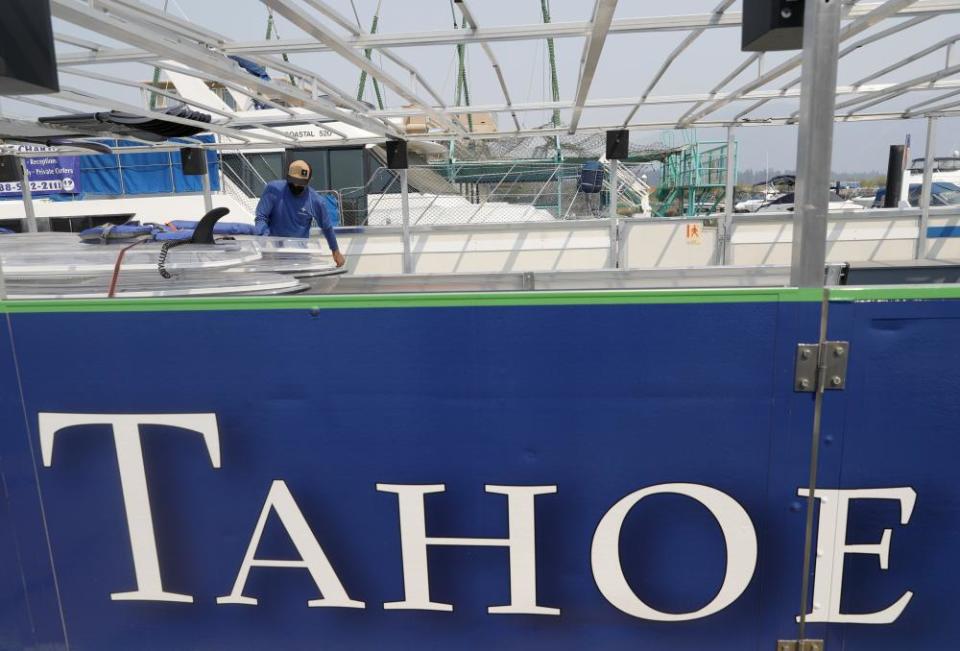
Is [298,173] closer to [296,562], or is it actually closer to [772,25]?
[296,562]

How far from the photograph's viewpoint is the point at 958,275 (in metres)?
5.54

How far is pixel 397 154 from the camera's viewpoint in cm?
795

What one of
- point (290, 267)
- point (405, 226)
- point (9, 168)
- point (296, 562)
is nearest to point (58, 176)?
point (9, 168)

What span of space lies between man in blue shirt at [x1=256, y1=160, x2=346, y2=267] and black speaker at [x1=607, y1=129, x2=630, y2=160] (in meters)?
4.17

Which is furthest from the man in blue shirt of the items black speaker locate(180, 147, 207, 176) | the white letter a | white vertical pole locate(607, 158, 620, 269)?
white vertical pole locate(607, 158, 620, 269)

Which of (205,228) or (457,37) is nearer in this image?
(205,228)

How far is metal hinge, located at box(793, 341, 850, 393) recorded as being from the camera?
59.6 inches

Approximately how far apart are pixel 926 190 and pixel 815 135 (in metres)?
8.39

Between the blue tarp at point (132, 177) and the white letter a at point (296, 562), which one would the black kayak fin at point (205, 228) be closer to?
the white letter a at point (296, 562)

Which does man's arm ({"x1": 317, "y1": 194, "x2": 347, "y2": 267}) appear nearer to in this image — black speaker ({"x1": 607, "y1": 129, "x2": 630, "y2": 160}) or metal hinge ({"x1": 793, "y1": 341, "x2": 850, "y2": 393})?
black speaker ({"x1": 607, "y1": 129, "x2": 630, "y2": 160})

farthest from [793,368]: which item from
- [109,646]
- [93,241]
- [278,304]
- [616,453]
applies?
[93,241]

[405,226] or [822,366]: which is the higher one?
[405,226]

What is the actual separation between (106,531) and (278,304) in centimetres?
96

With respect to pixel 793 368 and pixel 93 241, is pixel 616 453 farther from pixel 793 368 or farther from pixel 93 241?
pixel 93 241
